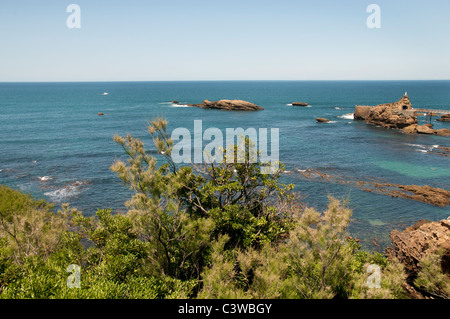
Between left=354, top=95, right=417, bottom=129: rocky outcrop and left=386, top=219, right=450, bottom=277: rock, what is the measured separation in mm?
73093

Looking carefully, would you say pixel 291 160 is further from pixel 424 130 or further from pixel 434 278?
pixel 424 130

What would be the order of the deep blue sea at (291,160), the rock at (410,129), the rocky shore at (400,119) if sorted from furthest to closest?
the rock at (410,129), the rocky shore at (400,119), the deep blue sea at (291,160)

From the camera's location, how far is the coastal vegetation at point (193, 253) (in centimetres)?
1396

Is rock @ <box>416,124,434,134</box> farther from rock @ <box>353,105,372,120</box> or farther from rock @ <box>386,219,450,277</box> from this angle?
rock @ <box>386,219,450,277</box>

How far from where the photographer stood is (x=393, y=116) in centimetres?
8975

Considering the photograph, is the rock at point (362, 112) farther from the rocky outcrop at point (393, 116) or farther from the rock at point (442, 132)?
the rock at point (442, 132)

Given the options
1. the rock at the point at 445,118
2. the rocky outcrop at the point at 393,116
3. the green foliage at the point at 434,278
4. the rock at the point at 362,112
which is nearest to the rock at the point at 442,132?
the rocky outcrop at the point at 393,116

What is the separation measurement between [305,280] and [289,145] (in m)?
55.7

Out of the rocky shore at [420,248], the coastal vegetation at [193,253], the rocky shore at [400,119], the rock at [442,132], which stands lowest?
the rocky shore at [420,248]

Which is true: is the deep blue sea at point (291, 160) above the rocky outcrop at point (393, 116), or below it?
below

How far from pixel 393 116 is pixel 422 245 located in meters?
77.8

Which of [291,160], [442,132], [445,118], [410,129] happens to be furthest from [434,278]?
[445,118]

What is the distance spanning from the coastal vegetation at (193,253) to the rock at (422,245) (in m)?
1.70
